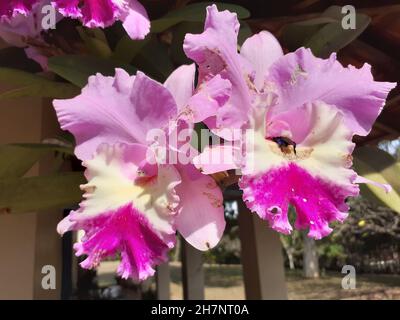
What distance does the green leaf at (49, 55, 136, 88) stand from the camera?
1.43ft

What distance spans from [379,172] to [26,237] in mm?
620

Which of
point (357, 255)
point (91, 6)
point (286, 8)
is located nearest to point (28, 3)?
point (91, 6)

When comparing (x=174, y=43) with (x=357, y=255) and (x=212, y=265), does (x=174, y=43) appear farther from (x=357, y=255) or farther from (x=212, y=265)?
(x=212, y=265)

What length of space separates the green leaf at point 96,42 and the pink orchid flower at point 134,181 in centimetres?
19

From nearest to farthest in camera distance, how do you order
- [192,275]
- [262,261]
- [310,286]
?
[262,261] → [192,275] → [310,286]

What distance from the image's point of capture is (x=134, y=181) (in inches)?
12.5

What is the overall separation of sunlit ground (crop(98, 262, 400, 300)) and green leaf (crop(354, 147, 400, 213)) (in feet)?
18.0

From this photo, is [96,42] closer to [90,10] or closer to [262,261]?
[90,10]

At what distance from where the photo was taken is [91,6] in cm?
35

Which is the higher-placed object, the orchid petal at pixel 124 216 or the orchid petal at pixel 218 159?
the orchid petal at pixel 218 159

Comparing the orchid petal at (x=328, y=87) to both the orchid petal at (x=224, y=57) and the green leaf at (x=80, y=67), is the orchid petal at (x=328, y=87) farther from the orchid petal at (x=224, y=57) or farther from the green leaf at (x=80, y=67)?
the green leaf at (x=80, y=67)

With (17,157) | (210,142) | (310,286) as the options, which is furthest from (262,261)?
(310,286)

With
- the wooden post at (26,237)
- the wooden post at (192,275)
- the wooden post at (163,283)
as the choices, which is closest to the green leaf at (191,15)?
the wooden post at (26,237)

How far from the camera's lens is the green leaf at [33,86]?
1.65ft
